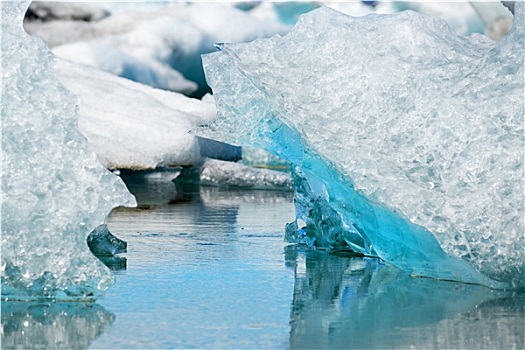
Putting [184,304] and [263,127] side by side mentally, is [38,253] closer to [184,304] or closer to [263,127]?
[184,304]

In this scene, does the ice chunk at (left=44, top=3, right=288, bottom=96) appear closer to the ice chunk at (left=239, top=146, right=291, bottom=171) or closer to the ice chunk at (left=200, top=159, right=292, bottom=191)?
the ice chunk at (left=239, top=146, right=291, bottom=171)

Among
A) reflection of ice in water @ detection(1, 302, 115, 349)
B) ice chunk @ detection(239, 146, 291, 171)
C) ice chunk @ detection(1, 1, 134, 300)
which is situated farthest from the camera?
ice chunk @ detection(239, 146, 291, 171)

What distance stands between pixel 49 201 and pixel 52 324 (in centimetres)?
43


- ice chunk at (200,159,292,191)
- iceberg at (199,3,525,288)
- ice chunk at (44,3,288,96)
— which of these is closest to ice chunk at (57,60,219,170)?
ice chunk at (200,159,292,191)

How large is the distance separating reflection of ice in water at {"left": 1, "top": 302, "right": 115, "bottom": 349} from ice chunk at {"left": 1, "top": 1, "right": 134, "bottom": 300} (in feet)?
0.23

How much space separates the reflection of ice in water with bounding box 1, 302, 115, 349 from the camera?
8.66ft

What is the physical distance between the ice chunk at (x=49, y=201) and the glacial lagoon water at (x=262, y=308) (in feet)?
0.24

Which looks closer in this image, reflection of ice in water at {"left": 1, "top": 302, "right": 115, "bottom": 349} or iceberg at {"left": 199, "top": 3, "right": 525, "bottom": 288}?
reflection of ice in water at {"left": 1, "top": 302, "right": 115, "bottom": 349}

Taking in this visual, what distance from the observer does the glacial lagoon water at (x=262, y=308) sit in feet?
8.82

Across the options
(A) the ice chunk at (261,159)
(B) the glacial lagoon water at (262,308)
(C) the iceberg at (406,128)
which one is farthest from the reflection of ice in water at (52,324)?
(A) the ice chunk at (261,159)

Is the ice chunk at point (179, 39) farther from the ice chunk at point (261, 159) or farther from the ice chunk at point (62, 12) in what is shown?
the ice chunk at point (261, 159)

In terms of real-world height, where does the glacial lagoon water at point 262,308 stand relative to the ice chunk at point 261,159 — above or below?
above

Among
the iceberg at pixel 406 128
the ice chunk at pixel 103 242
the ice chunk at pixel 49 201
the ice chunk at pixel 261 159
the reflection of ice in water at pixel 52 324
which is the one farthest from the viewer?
the ice chunk at pixel 261 159

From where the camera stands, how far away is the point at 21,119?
321cm
